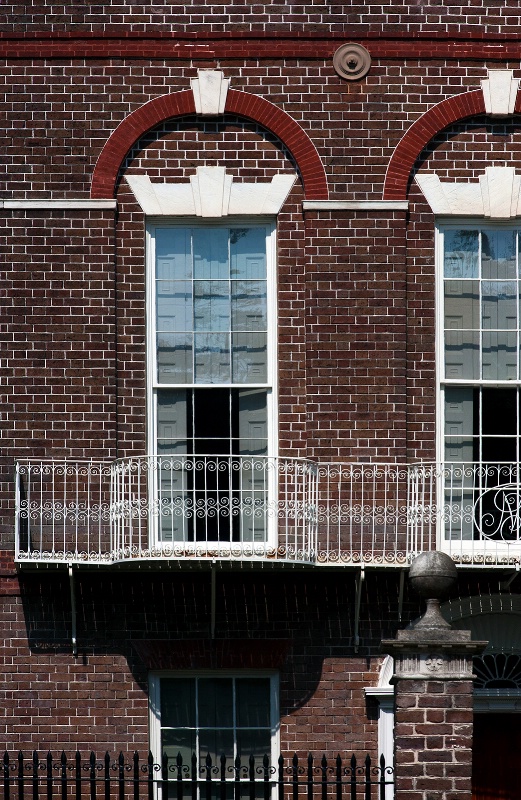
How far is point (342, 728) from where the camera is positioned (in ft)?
50.3

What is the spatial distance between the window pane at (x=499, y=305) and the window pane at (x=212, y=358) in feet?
9.24

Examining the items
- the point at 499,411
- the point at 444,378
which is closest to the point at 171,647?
the point at 444,378

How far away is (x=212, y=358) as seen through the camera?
16000 mm

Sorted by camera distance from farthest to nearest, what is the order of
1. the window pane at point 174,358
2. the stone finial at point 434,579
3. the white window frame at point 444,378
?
the window pane at point 174,358
the white window frame at point 444,378
the stone finial at point 434,579

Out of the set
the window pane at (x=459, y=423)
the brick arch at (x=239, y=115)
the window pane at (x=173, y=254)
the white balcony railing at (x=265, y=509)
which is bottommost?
the white balcony railing at (x=265, y=509)

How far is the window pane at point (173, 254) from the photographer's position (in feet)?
52.7

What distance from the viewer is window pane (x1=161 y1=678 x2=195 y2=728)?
1543 cm

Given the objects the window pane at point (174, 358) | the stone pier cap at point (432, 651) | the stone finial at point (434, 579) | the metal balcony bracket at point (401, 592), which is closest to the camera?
the stone pier cap at point (432, 651)

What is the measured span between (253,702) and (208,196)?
535 centimetres

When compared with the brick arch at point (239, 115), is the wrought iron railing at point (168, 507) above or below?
below

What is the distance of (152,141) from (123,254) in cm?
128

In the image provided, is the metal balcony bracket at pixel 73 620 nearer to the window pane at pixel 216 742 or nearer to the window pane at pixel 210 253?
the window pane at pixel 216 742

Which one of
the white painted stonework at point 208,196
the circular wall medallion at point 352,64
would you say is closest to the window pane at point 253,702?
the white painted stonework at point 208,196

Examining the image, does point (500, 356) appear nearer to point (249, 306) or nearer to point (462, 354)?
point (462, 354)
